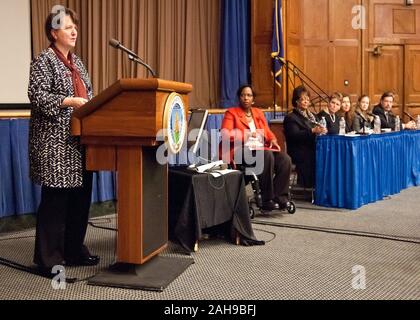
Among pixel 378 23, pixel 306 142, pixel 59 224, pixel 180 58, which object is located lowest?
pixel 59 224

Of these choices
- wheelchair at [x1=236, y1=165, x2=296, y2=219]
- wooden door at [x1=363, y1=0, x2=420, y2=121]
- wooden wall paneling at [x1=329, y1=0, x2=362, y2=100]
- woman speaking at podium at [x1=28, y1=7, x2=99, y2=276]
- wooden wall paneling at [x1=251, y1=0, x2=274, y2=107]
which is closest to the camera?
woman speaking at podium at [x1=28, y1=7, x2=99, y2=276]

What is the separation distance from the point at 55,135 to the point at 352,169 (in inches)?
125

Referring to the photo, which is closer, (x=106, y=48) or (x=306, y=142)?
(x=306, y=142)

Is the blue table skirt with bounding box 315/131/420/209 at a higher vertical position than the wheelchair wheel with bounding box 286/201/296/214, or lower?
higher

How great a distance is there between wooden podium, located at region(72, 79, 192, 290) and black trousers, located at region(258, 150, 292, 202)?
2.22 meters

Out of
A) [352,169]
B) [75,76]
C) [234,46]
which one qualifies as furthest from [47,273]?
[234,46]

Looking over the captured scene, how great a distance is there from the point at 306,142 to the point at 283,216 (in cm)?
90

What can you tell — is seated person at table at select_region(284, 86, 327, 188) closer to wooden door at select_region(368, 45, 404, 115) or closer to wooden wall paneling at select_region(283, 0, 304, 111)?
wooden wall paneling at select_region(283, 0, 304, 111)

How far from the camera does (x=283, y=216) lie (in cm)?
533

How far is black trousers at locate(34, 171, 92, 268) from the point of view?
Answer: 3238 mm

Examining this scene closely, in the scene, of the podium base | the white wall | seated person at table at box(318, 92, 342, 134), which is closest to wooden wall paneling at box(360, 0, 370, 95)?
seated person at table at box(318, 92, 342, 134)
